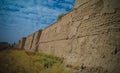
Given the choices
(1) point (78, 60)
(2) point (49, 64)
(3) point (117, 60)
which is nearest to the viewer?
(3) point (117, 60)

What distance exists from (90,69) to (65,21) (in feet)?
16.7

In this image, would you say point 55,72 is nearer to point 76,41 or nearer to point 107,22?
point 76,41

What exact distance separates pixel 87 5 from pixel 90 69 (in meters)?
2.24

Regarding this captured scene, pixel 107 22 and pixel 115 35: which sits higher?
pixel 107 22

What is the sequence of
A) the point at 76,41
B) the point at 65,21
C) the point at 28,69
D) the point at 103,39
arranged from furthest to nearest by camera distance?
the point at 65,21, the point at 28,69, the point at 76,41, the point at 103,39

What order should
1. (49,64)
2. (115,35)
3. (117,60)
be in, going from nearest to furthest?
(117,60) → (115,35) → (49,64)

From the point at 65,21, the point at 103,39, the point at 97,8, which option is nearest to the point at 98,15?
the point at 97,8

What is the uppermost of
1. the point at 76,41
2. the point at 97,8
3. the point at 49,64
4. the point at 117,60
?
the point at 97,8

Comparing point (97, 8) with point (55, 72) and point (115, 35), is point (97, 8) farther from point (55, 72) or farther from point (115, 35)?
point (55, 72)

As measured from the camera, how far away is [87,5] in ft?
17.4

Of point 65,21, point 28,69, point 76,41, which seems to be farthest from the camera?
point 65,21

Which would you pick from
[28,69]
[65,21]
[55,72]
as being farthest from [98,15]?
[65,21]

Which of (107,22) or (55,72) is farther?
(55,72)

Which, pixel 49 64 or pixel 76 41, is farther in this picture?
pixel 49 64
